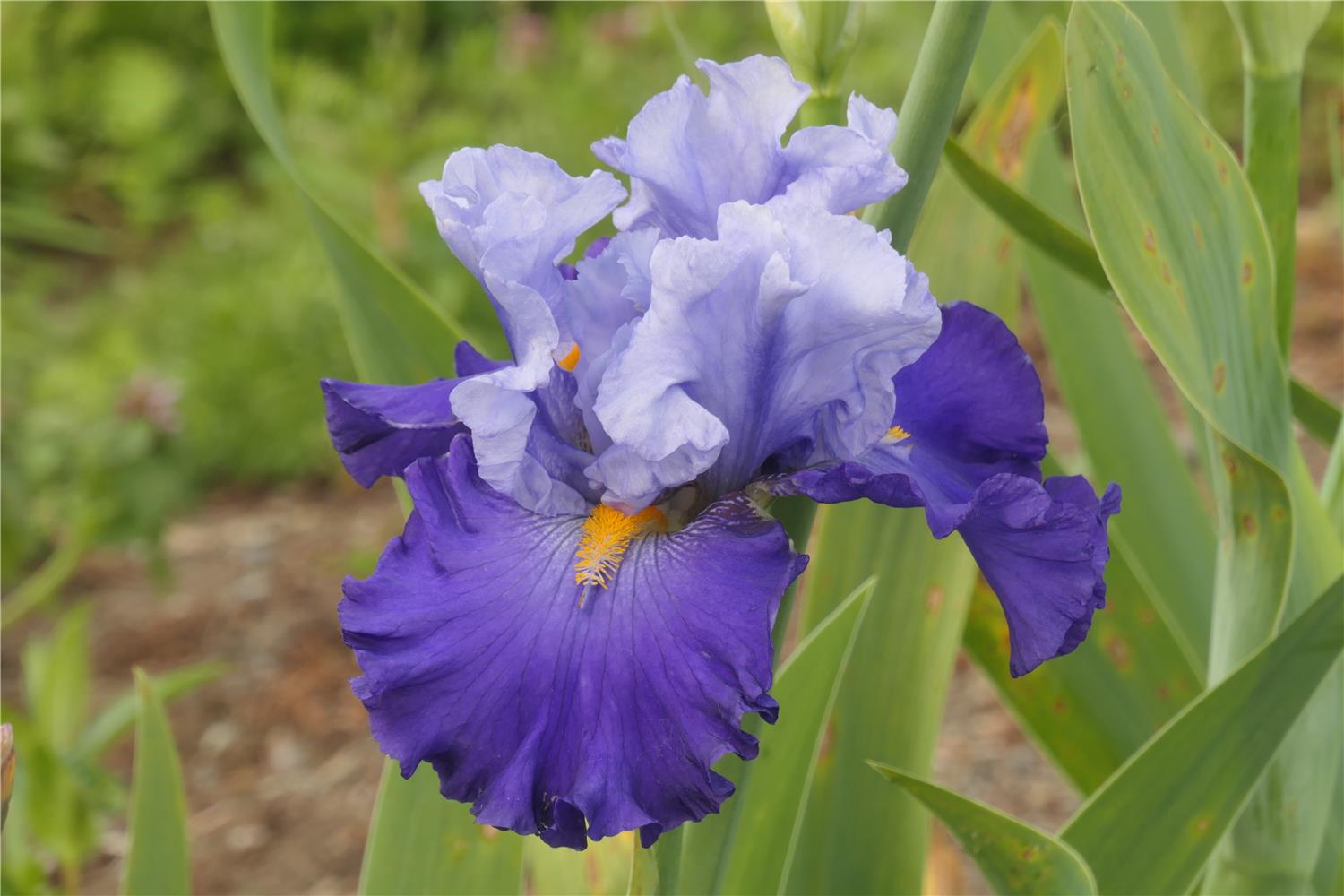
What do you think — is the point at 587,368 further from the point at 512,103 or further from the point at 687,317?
the point at 512,103

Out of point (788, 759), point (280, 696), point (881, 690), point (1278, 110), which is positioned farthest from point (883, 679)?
point (280, 696)

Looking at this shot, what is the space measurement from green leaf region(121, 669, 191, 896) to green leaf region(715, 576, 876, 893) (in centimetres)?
34

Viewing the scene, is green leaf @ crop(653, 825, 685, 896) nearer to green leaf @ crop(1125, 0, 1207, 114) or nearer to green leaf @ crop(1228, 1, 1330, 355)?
green leaf @ crop(1228, 1, 1330, 355)

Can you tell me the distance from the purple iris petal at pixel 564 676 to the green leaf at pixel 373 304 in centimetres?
32

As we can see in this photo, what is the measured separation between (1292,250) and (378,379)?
0.55 metres

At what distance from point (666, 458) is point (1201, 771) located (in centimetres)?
38

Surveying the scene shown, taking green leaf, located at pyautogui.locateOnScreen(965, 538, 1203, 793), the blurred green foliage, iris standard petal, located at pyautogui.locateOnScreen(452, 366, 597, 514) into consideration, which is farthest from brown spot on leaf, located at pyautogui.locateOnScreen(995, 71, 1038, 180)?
the blurred green foliage

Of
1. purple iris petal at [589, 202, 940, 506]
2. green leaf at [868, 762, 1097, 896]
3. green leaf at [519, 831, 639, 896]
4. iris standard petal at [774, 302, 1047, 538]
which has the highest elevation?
purple iris petal at [589, 202, 940, 506]

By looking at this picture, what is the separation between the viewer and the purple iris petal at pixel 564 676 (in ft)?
1.36

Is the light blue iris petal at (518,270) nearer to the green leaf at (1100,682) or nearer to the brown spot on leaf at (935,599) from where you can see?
the brown spot on leaf at (935,599)

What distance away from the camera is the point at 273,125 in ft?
2.36

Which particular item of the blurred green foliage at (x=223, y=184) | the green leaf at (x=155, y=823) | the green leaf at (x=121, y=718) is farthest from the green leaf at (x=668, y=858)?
the blurred green foliage at (x=223, y=184)

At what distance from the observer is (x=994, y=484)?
1.50 feet

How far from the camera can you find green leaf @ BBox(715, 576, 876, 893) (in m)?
0.67
